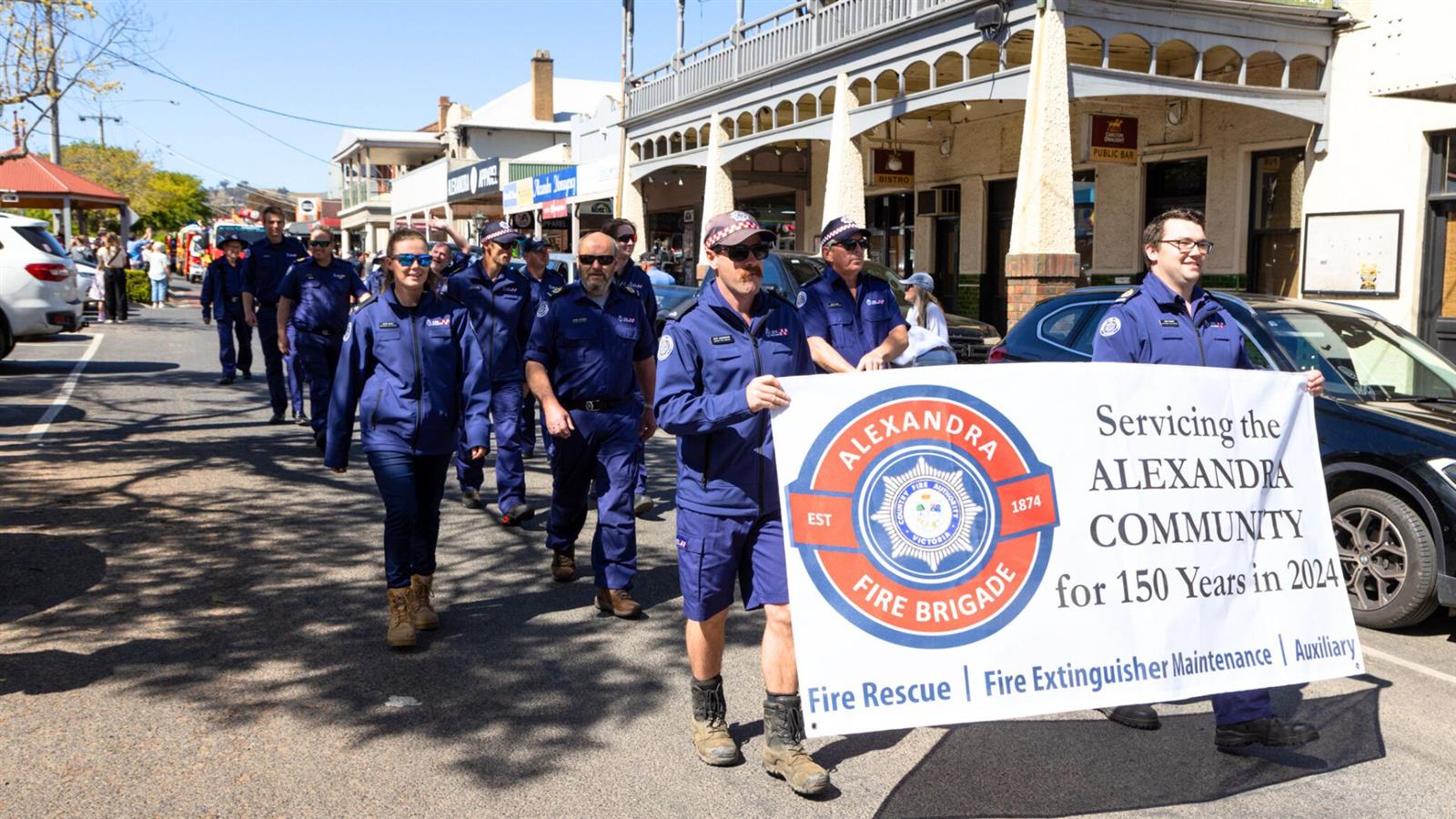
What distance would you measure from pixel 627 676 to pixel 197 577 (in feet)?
9.18

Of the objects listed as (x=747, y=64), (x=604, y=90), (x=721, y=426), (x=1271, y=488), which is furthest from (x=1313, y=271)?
(x=604, y=90)

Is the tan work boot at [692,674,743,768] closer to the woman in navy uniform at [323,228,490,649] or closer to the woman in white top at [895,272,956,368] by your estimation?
the woman in navy uniform at [323,228,490,649]

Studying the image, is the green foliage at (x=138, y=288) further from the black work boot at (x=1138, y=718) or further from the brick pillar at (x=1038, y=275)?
the black work boot at (x=1138, y=718)

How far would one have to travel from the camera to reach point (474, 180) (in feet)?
143

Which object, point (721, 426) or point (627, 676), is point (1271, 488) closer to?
point (721, 426)

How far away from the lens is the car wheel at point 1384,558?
5.67m

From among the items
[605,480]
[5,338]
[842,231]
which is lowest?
[605,480]

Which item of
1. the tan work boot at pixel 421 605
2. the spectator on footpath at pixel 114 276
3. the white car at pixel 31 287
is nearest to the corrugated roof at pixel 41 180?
the spectator on footpath at pixel 114 276

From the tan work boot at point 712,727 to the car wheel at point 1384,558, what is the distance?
3.17m

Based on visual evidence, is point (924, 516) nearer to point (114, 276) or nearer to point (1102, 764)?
point (1102, 764)

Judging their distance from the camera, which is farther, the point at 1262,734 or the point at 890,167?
the point at 890,167

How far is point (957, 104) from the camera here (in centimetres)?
2142

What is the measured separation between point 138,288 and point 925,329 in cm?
3168

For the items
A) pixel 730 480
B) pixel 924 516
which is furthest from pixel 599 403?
pixel 924 516
